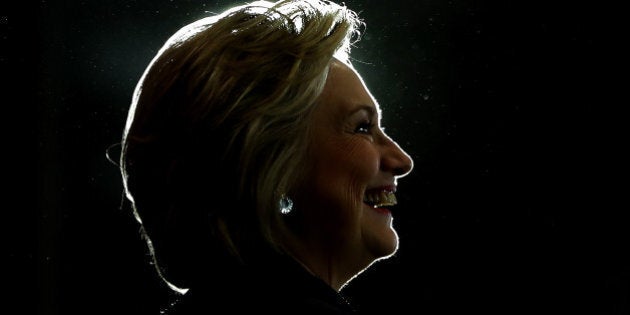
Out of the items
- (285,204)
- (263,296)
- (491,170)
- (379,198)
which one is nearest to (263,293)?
(263,296)

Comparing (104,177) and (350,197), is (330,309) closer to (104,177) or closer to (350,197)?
(350,197)

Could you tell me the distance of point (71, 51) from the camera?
5.20 feet

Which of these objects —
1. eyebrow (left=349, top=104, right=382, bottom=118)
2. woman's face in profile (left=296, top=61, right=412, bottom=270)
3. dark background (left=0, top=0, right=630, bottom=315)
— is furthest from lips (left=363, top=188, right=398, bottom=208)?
dark background (left=0, top=0, right=630, bottom=315)

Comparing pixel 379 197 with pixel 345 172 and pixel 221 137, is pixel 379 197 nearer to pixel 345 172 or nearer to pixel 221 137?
pixel 345 172

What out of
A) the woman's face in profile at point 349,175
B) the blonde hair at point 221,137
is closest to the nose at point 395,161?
the woman's face in profile at point 349,175

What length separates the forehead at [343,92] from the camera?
0.86m

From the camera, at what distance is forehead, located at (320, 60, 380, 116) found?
0.86 m

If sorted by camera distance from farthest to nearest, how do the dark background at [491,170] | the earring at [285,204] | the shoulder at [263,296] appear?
the dark background at [491,170]
the earring at [285,204]
the shoulder at [263,296]

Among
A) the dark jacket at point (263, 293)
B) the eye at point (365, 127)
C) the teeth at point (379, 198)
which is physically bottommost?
the teeth at point (379, 198)

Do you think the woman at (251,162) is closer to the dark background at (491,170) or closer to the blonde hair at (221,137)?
the blonde hair at (221,137)

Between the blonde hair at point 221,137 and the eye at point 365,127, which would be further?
the eye at point 365,127

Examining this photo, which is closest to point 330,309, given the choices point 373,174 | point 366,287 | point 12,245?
point 373,174

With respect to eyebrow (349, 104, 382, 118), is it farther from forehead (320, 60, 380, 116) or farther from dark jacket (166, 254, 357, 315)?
dark jacket (166, 254, 357, 315)

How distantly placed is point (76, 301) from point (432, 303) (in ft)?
3.11
